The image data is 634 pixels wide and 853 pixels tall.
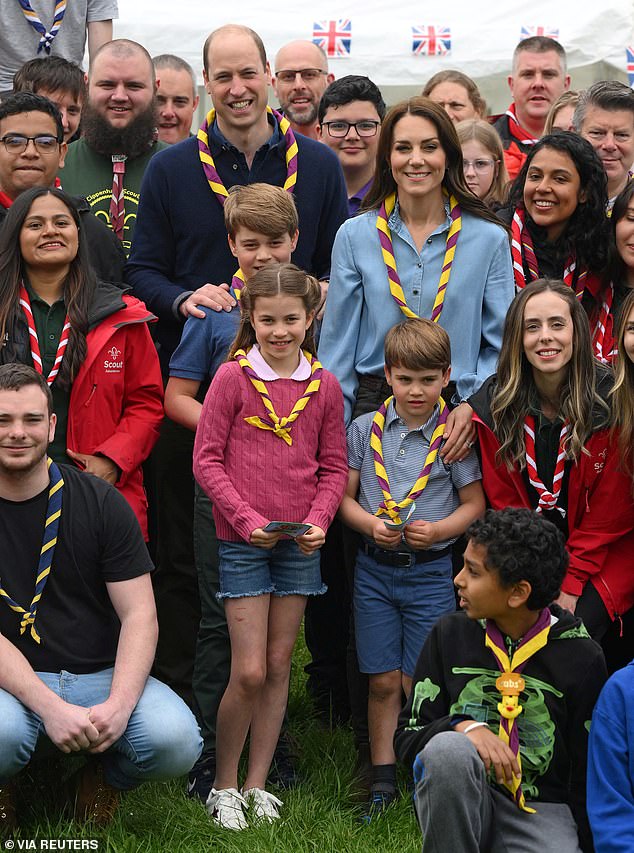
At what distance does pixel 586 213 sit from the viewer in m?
5.98

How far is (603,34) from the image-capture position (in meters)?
11.1

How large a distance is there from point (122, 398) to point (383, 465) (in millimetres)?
1177

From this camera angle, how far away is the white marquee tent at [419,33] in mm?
11062

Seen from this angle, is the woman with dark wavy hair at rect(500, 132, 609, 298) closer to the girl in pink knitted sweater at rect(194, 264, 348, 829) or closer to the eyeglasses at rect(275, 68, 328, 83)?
the girl in pink knitted sweater at rect(194, 264, 348, 829)

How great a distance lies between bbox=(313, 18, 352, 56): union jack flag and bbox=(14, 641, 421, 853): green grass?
277 inches

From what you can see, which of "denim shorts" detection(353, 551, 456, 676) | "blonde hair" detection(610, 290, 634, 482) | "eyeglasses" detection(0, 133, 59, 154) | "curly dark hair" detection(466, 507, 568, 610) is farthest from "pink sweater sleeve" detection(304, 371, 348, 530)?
"eyeglasses" detection(0, 133, 59, 154)

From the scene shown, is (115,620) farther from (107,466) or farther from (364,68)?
(364,68)

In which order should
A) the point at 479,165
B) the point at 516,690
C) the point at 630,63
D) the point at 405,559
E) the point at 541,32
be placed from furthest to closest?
the point at 541,32
the point at 630,63
the point at 479,165
the point at 405,559
the point at 516,690

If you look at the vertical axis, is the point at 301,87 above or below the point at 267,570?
above

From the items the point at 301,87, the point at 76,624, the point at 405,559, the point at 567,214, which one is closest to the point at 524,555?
the point at 405,559

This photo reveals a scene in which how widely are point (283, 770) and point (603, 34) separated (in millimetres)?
7547

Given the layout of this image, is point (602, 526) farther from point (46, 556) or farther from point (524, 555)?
point (46, 556)

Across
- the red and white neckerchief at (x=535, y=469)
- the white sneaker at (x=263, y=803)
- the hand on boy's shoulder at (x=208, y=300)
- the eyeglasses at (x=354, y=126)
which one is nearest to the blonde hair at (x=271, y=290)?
the hand on boy's shoulder at (x=208, y=300)

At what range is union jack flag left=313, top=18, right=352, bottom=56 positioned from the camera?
1111 cm
